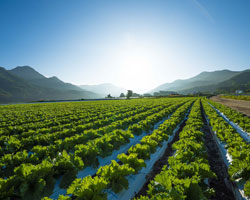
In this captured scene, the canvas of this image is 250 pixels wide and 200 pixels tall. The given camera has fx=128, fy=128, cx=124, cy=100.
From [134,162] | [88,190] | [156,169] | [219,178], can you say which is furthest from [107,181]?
[219,178]

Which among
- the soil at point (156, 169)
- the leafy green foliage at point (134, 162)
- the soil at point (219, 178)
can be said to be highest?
the leafy green foliage at point (134, 162)

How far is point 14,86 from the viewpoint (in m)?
151

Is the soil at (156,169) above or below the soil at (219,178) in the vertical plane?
above

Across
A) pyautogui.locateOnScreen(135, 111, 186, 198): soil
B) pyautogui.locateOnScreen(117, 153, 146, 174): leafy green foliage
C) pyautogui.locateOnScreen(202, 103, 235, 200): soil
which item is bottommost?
pyautogui.locateOnScreen(202, 103, 235, 200): soil

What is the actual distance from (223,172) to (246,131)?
5872 mm

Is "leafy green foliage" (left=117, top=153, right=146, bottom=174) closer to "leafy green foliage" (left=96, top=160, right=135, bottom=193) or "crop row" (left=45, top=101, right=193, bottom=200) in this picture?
"crop row" (left=45, top=101, right=193, bottom=200)

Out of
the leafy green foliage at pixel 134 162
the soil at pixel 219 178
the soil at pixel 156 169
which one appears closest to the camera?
the soil at pixel 219 178

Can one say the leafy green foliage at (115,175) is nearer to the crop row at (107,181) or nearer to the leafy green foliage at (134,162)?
the crop row at (107,181)

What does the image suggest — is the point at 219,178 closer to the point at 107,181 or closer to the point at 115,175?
the point at 115,175

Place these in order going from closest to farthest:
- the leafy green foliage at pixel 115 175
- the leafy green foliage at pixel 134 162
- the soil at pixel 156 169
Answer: the leafy green foliage at pixel 115 175
the soil at pixel 156 169
the leafy green foliage at pixel 134 162

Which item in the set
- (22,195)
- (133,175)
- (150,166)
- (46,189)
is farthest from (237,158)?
(22,195)

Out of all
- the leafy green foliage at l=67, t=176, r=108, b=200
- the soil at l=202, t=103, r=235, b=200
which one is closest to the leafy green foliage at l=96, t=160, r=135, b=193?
the leafy green foliage at l=67, t=176, r=108, b=200

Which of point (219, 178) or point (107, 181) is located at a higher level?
point (107, 181)

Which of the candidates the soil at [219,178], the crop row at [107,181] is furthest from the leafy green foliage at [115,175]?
the soil at [219,178]
